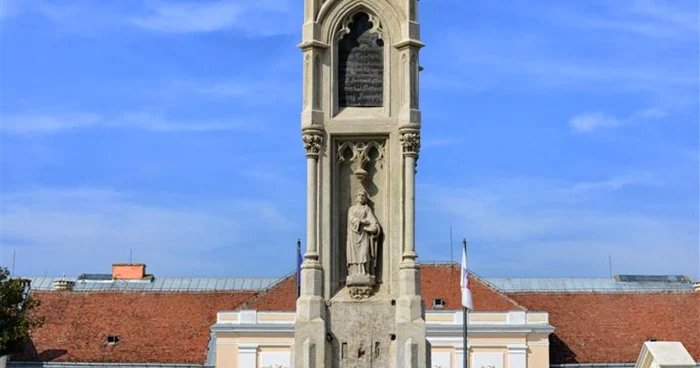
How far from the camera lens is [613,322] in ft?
165

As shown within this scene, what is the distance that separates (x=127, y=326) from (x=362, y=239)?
36.0 m

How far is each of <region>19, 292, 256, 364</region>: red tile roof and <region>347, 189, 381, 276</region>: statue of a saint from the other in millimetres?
34064

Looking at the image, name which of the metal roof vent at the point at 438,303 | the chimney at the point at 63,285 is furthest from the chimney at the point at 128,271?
the metal roof vent at the point at 438,303

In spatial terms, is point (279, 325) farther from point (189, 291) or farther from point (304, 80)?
point (304, 80)

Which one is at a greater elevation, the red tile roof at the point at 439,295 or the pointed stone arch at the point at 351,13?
the red tile roof at the point at 439,295

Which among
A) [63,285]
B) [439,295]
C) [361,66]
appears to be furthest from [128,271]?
[361,66]

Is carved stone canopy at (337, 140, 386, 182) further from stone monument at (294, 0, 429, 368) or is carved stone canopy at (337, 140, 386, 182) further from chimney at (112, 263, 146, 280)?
chimney at (112, 263, 146, 280)

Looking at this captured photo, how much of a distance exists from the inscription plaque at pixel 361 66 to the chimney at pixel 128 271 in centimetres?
4270

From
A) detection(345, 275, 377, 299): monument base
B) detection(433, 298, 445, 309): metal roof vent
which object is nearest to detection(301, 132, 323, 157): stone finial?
detection(345, 275, 377, 299): monument base

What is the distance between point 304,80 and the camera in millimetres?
14945

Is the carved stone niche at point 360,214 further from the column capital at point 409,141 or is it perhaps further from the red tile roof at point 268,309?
the red tile roof at point 268,309

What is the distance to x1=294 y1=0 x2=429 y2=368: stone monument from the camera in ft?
47.6

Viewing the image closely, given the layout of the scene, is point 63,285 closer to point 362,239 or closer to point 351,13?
point 351,13

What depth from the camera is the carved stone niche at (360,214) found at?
1470 centimetres
